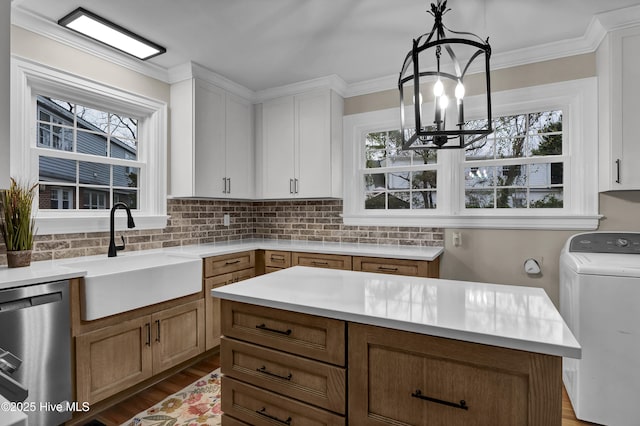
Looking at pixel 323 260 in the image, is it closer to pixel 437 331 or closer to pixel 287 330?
pixel 287 330

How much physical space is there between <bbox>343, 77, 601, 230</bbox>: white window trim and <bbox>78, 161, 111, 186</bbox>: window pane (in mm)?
2372

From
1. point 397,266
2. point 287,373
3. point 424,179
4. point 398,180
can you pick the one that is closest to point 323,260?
point 397,266

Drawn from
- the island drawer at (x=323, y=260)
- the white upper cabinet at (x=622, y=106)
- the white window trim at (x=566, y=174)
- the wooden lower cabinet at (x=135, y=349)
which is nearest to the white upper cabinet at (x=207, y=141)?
the island drawer at (x=323, y=260)

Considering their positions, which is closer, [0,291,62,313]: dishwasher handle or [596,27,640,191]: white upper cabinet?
[0,291,62,313]: dishwasher handle

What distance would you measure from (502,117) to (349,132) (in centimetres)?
149

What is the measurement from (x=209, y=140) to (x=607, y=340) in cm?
346

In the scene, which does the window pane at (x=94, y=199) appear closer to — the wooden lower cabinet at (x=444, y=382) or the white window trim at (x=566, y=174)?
the white window trim at (x=566, y=174)

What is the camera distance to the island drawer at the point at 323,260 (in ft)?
10.3

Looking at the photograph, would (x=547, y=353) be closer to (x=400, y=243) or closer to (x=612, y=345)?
(x=612, y=345)

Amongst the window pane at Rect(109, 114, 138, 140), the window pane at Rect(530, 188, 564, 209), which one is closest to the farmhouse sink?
the window pane at Rect(109, 114, 138, 140)

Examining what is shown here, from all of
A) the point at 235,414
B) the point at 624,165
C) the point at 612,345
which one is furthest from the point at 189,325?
the point at 624,165

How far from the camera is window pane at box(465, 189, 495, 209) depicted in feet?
10.5

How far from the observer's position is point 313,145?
12.0 ft

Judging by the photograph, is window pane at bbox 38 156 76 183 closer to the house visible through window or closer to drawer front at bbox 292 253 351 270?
the house visible through window
